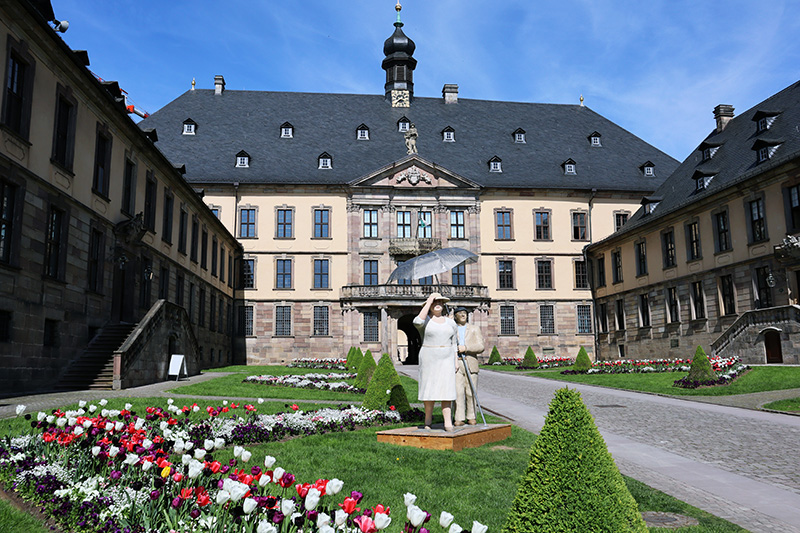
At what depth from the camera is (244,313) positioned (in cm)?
4969

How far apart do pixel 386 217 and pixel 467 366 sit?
39.3 meters

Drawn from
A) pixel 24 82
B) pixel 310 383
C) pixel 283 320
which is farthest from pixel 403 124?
pixel 24 82

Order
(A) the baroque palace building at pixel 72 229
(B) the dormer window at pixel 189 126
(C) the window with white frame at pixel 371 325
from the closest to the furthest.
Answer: (A) the baroque palace building at pixel 72 229 < (C) the window with white frame at pixel 371 325 < (B) the dormer window at pixel 189 126

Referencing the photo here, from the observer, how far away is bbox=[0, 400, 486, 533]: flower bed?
3.79 m

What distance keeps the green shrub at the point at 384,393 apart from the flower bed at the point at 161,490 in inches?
256

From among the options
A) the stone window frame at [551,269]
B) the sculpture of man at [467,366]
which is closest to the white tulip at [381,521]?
the sculpture of man at [467,366]

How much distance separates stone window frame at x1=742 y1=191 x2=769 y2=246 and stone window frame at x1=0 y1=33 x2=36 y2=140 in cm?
3274

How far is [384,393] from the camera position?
→ 1508 centimetres

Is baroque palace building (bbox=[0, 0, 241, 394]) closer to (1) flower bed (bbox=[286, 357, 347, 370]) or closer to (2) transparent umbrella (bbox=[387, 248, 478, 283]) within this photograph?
(2) transparent umbrella (bbox=[387, 248, 478, 283])

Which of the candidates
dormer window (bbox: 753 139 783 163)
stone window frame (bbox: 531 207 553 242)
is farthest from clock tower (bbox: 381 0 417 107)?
dormer window (bbox: 753 139 783 163)

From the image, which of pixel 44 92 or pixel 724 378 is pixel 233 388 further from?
pixel 724 378

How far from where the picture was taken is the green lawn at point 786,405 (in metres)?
16.3

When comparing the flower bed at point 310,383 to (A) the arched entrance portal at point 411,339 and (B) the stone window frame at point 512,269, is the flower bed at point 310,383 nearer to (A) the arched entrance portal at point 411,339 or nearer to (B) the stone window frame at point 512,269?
(B) the stone window frame at point 512,269

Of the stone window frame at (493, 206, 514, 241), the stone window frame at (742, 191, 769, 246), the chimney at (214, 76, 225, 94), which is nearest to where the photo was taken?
the stone window frame at (742, 191, 769, 246)
